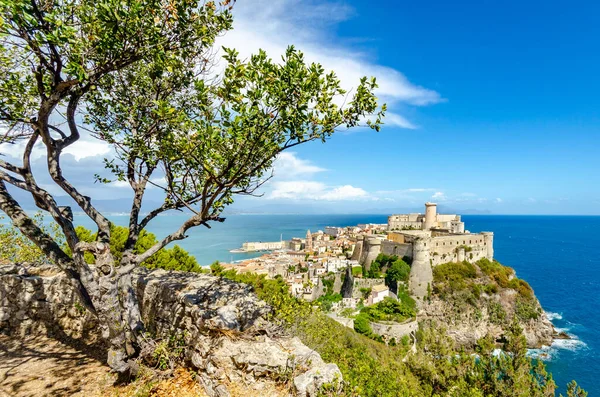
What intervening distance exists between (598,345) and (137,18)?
57.5m

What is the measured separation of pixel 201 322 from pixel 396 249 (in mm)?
44793

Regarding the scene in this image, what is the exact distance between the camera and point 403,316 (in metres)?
35.9

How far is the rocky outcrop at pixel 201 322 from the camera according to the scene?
4.86 m

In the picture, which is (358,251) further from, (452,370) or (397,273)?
(452,370)

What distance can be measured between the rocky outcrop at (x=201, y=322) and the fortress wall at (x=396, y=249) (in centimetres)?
4223

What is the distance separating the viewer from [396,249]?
153 feet

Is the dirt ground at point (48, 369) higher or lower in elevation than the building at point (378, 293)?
higher

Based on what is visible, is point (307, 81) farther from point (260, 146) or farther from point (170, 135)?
point (170, 135)

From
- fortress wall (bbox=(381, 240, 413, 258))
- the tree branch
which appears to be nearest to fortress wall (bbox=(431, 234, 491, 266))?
fortress wall (bbox=(381, 240, 413, 258))

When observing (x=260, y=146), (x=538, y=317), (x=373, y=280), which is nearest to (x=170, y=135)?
(x=260, y=146)

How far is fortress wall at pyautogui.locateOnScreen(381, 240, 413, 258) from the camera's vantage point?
44.8 meters

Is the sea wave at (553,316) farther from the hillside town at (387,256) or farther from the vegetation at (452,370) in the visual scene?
the vegetation at (452,370)

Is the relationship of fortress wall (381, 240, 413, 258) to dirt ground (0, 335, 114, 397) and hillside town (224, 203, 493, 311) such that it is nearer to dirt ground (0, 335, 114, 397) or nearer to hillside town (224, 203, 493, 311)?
hillside town (224, 203, 493, 311)

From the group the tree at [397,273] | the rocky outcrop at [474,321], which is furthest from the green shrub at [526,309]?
the tree at [397,273]
